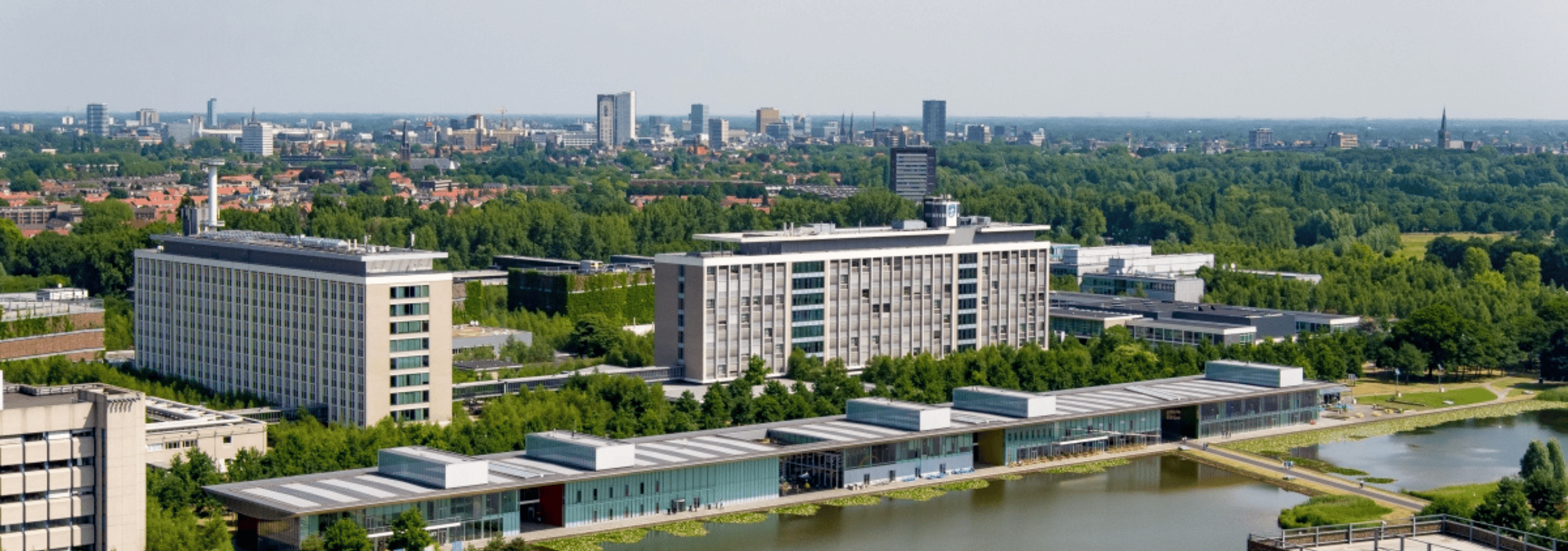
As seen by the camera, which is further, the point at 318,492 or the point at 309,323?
the point at 309,323

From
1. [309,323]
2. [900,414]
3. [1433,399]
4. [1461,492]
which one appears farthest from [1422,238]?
[309,323]

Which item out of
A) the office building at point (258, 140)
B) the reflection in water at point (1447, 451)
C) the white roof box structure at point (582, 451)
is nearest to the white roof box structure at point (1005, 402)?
the reflection in water at point (1447, 451)

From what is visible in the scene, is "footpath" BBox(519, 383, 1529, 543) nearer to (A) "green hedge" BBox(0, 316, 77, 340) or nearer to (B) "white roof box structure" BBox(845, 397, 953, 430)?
(B) "white roof box structure" BBox(845, 397, 953, 430)

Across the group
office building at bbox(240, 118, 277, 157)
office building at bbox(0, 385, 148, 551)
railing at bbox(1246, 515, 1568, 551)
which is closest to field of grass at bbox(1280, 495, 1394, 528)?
railing at bbox(1246, 515, 1568, 551)

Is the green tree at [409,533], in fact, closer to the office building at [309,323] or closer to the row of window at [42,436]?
the row of window at [42,436]

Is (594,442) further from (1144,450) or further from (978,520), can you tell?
(1144,450)

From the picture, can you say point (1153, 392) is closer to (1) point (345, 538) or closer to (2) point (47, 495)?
(1) point (345, 538)
